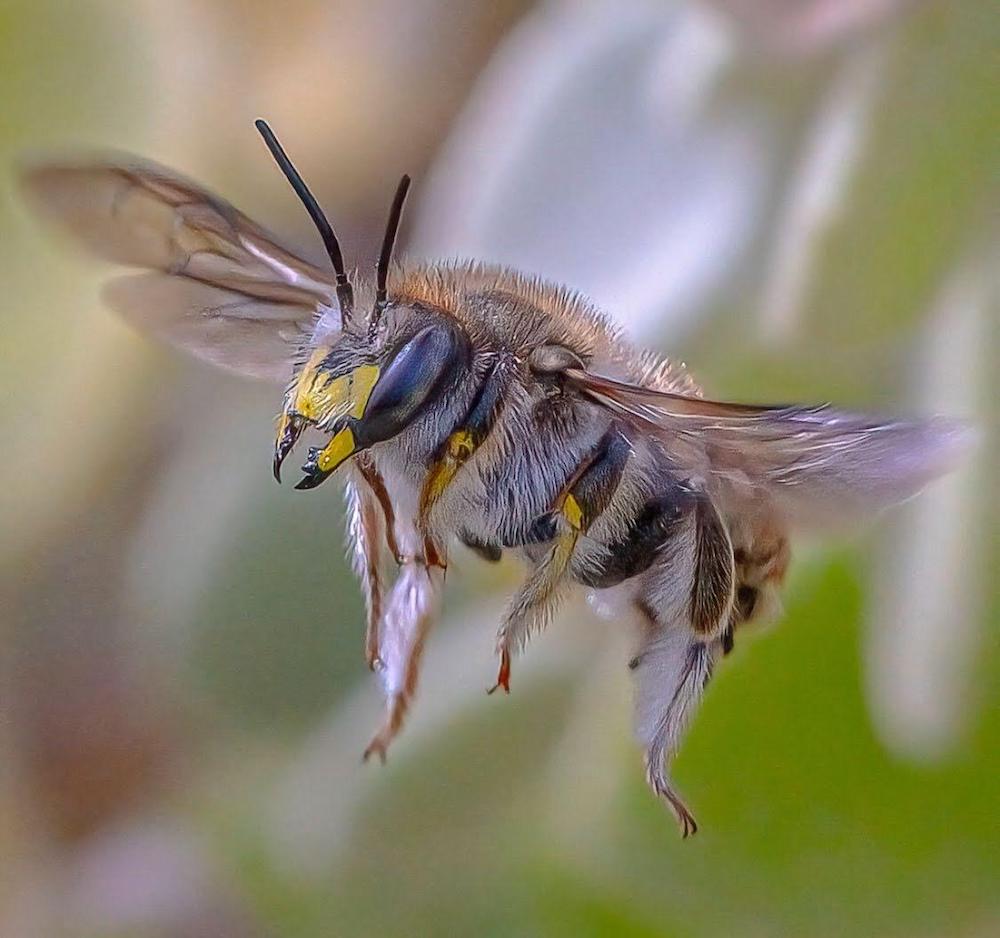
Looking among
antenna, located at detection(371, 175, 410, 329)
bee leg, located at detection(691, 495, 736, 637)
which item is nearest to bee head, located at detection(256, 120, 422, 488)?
antenna, located at detection(371, 175, 410, 329)

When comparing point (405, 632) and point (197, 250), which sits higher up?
point (197, 250)

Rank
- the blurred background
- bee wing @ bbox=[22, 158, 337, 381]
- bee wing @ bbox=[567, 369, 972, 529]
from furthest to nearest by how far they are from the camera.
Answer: the blurred background < bee wing @ bbox=[22, 158, 337, 381] < bee wing @ bbox=[567, 369, 972, 529]

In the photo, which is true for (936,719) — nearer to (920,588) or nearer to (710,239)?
(920,588)

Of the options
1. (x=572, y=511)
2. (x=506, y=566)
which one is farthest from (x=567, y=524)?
(x=506, y=566)

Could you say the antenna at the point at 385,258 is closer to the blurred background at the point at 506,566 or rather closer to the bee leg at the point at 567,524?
the bee leg at the point at 567,524

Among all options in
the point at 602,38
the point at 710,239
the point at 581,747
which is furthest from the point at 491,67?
the point at 581,747

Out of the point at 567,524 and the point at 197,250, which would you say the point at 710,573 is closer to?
the point at 567,524

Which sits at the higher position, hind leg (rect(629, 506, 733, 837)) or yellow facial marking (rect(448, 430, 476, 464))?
yellow facial marking (rect(448, 430, 476, 464))

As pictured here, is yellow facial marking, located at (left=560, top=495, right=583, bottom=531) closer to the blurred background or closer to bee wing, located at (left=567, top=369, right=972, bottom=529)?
bee wing, located at (left=567, top=369, right=972, bottom=529)
